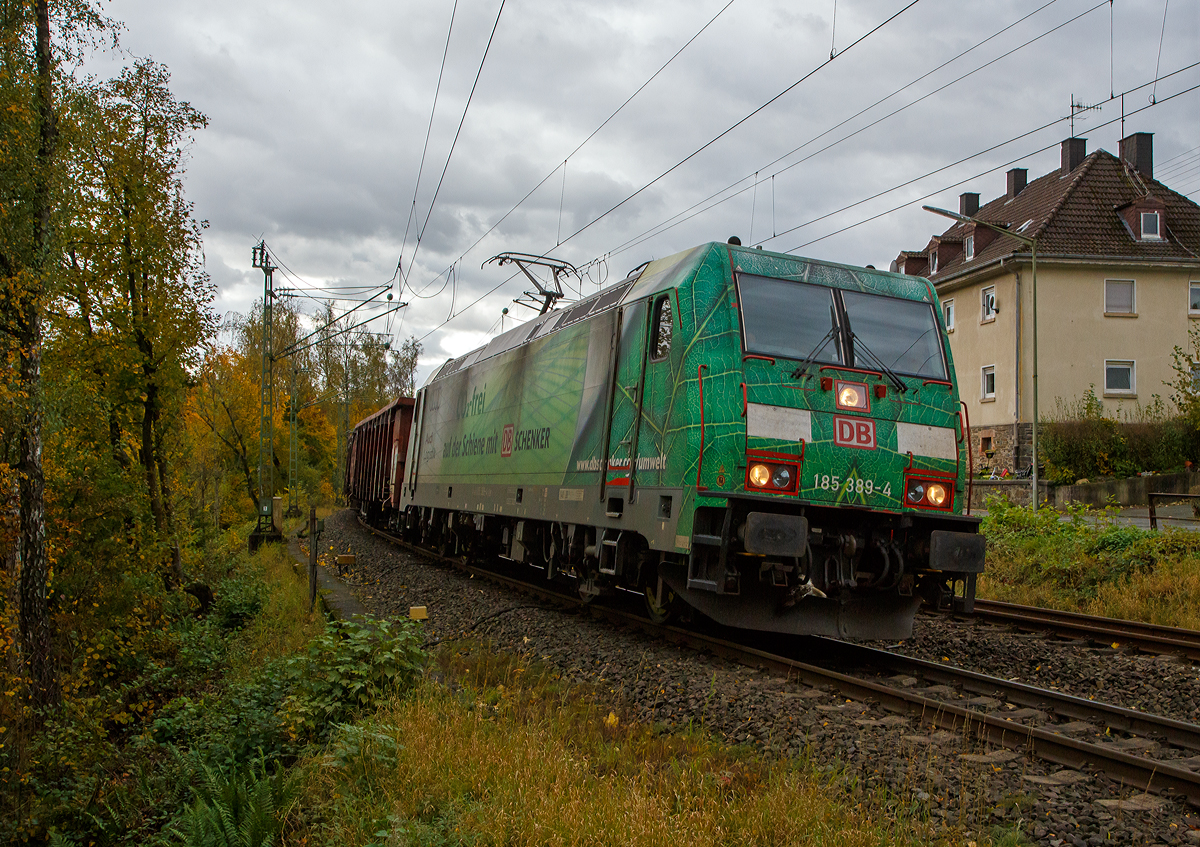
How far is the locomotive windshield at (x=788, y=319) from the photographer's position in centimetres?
714

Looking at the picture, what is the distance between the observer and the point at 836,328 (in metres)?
7.45

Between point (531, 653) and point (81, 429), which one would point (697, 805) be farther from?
point (81, 429)

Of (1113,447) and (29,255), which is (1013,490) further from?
(29,255)

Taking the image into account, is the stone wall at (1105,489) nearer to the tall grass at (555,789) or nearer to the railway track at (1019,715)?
the railway track at (1019,715)

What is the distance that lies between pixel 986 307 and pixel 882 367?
78.7 feet

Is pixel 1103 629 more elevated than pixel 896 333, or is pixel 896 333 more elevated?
pixel 896 333

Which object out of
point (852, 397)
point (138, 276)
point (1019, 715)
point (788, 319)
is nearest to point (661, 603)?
point (852, 397)

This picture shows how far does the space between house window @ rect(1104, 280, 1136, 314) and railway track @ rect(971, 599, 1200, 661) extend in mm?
21353

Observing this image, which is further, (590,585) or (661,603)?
(590,585)

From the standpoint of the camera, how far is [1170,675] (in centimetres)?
670

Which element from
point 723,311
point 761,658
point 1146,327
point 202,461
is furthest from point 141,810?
point 202,461

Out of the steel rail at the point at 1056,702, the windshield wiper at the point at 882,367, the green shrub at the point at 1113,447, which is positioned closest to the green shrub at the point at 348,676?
the steel rail at the point at 1056,702

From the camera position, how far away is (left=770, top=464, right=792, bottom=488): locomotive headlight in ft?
22.2

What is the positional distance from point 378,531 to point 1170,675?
21538 mm
